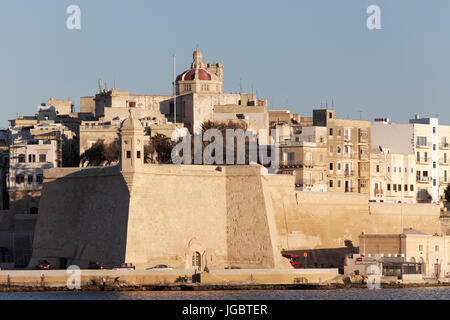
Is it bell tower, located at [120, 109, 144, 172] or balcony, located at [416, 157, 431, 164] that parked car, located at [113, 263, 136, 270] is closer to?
bell tower, located at [120, 109, 144, 172]

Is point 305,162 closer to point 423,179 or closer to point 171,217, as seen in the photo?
→ point 423,179

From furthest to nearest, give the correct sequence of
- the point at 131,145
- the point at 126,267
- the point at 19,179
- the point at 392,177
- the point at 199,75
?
the point at 199,75 < the point at 392,177 < the point at 19,179 < the point at 131,145 < the point at 126,267

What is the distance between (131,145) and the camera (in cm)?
6719

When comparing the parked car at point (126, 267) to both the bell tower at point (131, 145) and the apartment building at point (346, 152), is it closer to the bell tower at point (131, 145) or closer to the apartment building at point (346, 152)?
the bell tower at point (131, 145)

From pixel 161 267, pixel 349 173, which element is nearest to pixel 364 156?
pixel 349 173

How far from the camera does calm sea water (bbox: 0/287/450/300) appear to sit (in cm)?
6103

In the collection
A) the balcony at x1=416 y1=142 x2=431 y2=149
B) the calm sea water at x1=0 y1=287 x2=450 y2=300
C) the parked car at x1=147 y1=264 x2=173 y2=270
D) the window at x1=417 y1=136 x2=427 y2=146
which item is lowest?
the calm sea water at x1=0 y1=287 x2=450 y2=300

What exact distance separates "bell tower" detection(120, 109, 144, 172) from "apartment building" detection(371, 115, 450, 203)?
2678cm

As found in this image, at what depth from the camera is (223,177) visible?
70312mm

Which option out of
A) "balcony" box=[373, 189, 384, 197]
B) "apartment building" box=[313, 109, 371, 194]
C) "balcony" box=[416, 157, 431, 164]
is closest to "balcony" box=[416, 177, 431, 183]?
"balcony" box=[416, 157, 431, 164]

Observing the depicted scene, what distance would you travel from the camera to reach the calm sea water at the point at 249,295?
61.0 m

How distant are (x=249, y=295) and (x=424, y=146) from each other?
31.7 m
